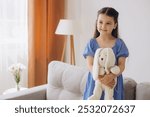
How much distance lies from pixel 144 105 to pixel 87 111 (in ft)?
0.95

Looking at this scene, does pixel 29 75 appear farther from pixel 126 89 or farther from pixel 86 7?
pixel 126 89

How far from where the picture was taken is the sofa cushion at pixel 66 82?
1.89 meters

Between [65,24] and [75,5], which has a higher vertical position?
[75,5]

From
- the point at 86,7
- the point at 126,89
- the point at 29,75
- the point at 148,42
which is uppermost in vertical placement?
the point at 86,7

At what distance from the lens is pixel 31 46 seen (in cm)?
302

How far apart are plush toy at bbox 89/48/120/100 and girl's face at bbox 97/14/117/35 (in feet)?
0.31

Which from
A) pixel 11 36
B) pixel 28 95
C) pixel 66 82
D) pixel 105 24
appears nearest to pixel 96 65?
pixel 105 24

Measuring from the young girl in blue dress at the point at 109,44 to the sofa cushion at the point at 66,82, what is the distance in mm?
537

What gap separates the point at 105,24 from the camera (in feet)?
4.14

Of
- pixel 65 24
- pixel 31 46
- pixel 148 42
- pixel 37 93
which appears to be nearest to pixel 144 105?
pixel 37 93

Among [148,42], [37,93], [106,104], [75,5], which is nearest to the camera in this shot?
[106,104]

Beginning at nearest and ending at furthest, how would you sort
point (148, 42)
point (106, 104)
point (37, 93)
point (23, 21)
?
point (106, 104), point (37, 93), point (148, 42), point (23, 21)

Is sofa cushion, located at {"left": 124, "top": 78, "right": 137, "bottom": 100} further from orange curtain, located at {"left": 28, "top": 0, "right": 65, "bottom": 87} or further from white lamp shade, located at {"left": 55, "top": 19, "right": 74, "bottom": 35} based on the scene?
orange curtain, located at {"left": 28, "top": 0, "right": 65, "bottom": 87}

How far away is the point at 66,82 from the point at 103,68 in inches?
29.7
